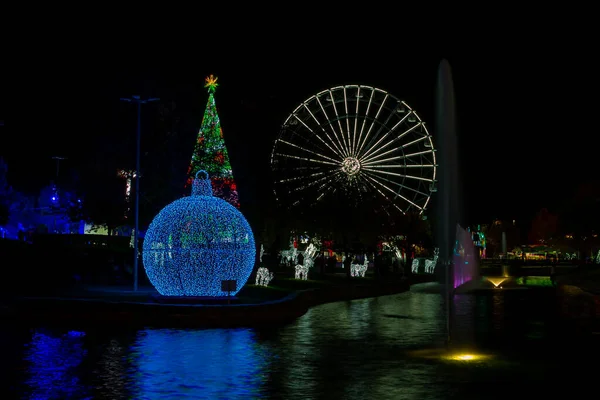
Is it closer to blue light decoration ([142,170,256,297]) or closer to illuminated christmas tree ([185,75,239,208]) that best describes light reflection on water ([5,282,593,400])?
blue light decoration ([142,170,256,297])

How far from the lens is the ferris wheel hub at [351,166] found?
5328cm

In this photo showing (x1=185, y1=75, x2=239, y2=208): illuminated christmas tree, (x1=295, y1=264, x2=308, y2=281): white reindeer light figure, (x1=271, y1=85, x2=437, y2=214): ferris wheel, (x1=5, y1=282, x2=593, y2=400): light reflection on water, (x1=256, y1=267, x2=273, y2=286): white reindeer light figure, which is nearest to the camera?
(x1=5, y1=282, x2=593, y2=400): light reflection on water

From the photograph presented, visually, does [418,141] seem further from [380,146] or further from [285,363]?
[285,363]

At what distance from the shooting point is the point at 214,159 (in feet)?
124

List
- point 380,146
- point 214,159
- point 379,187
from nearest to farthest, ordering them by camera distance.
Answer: point 214,159
point 379,187
point 380,146

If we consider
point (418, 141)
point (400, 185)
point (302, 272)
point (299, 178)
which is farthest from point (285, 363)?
point (418, 141)

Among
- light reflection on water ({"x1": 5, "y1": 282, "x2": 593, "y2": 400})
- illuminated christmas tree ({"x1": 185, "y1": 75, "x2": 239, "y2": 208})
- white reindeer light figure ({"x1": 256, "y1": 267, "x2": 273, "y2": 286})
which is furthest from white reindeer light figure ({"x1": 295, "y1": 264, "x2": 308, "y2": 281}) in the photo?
light reflection on water ({"x1": 5, "y1": 282, "x2": 593, "y2": 400})

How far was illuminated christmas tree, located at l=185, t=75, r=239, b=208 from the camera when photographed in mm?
37531

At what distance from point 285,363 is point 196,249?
10.3 metres

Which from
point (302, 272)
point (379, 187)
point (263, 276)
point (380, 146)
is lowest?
point (263, 276)

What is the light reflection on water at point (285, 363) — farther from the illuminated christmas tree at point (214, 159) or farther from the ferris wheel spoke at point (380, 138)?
the ferris wheel spoke at point (380, 138)

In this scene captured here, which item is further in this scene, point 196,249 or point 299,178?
point 299,178

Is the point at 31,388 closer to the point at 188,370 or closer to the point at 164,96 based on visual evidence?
the point at 188,370

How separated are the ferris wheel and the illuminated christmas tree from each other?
12.3 metres
